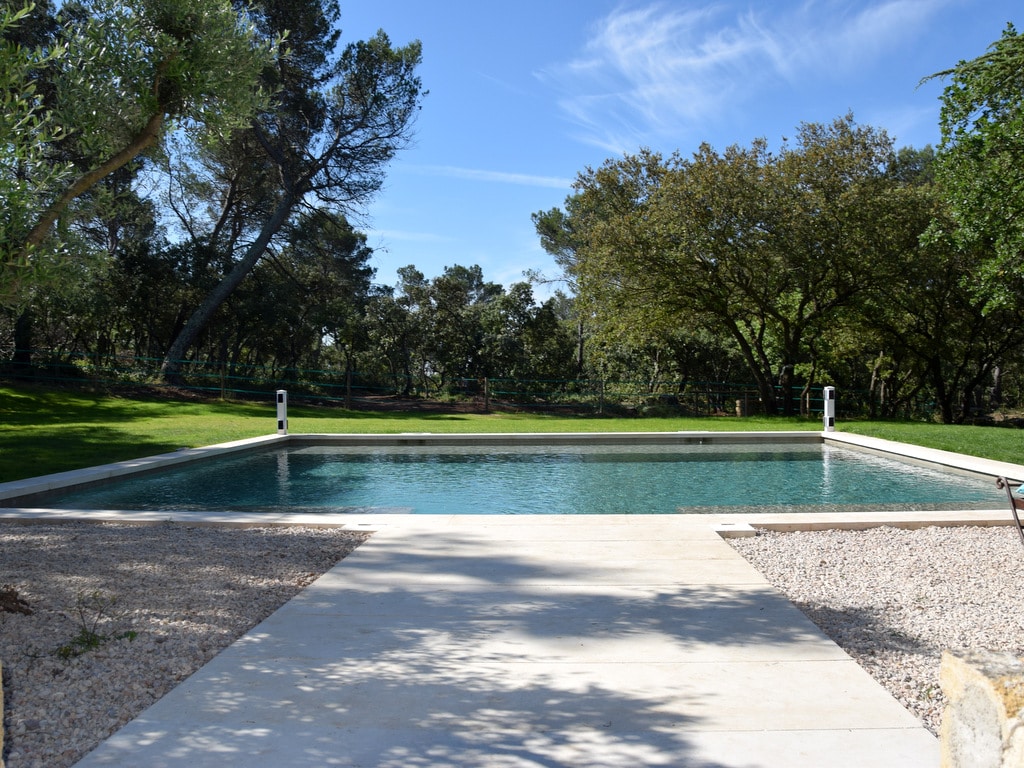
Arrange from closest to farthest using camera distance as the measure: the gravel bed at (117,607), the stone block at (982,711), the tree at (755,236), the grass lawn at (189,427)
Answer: the stone block at (982,711) → the gravel bed at (117,607) → the grass lawn at (189,427) → the tree at (755,236)

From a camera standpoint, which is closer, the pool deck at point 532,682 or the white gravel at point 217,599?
the pool deck at point 532,682

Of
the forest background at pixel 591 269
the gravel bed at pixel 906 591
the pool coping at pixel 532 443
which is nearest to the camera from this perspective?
the gravel bed at pixel 906 591

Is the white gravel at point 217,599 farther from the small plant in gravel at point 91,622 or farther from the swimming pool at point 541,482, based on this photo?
the swimming pool at point 541,482

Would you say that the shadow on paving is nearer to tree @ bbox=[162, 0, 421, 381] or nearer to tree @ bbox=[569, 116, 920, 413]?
tree @ bbox=[569, 116, 920, 413]

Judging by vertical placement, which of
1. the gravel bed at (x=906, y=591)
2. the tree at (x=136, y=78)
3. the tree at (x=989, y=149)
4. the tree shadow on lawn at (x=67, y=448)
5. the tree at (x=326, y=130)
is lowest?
the gravel bed at (x=906, y=591)

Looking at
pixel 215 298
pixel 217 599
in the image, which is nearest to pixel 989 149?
pixel 217 599

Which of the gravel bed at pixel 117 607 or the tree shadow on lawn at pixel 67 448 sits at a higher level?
the tree shadow on lawn at pixel 67 448

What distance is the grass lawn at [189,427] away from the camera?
9875 mm

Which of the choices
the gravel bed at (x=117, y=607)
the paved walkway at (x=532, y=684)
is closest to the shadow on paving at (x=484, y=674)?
the paved walkway at (x=532, y=684)

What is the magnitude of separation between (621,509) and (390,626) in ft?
13.7

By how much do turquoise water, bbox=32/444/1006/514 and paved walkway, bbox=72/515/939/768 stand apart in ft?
10.0

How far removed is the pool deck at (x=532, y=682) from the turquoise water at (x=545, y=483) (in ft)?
9.77

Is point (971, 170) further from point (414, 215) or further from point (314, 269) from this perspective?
point (314, 269)

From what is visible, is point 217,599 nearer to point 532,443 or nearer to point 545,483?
point 545,483
